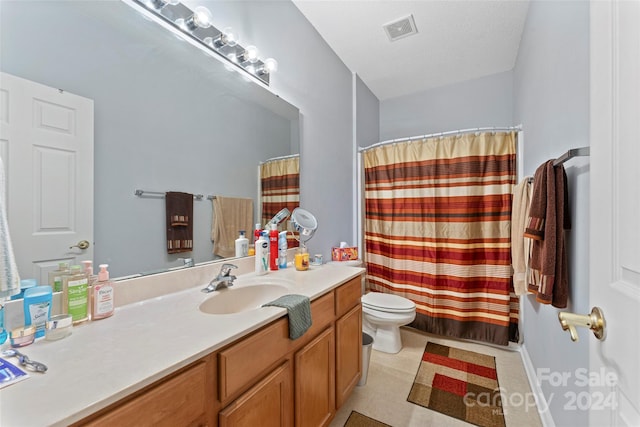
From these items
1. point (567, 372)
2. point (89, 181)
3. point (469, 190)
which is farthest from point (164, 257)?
point (469, 190)

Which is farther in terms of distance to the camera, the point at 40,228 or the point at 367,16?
the point at 367,16

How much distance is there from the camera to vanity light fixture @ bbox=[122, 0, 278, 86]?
1.14 meters

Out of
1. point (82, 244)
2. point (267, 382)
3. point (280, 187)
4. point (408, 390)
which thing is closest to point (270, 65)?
point (280, 187)

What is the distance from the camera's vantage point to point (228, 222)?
4.79 feet

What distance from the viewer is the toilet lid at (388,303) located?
80.3 inches

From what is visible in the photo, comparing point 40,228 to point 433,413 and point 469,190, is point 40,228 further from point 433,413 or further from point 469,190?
point 469,190

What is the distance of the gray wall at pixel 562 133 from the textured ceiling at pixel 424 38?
1.11 ft

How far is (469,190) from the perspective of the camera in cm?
226

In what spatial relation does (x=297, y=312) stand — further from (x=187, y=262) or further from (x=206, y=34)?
(x=206, y=34)

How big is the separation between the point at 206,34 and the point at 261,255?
1174mm

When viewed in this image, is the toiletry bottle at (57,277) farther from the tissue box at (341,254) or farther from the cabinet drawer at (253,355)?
the tissue box at (341,254)

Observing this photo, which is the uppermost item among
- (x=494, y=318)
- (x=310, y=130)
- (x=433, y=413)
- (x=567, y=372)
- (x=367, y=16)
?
(x=367, y=16)

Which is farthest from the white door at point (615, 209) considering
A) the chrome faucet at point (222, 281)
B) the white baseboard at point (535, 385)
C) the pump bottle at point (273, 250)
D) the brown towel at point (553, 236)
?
the pump bottle at point (273, 250)

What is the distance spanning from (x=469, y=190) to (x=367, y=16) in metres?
1.62
